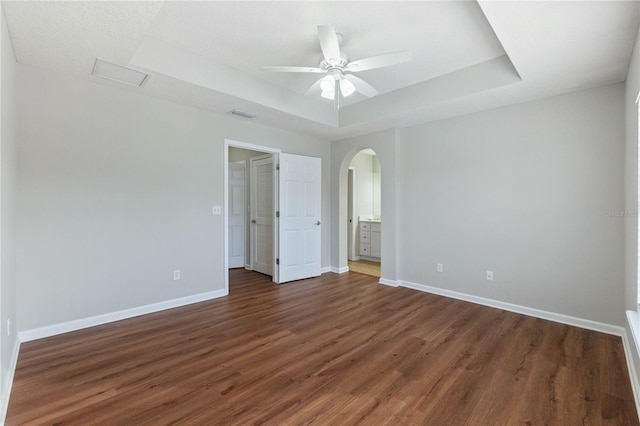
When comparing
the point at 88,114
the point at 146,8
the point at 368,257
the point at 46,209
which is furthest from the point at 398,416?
the point at 368,257

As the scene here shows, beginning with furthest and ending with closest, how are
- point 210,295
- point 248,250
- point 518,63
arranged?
point 248,250 → point 210,295 → point 518,63

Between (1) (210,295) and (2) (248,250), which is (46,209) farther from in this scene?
(2) (248,250)

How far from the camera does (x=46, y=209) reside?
2.80 metres

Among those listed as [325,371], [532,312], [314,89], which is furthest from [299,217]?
[532,312]

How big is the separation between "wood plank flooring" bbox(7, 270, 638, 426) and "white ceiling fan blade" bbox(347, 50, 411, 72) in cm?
243

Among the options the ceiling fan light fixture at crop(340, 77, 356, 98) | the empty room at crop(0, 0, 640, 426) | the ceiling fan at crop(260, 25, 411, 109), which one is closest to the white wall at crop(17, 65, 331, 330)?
the empty room at crop(0, 0, 640, 426)

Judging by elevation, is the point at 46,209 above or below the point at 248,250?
above

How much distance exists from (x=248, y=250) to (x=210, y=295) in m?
2.04

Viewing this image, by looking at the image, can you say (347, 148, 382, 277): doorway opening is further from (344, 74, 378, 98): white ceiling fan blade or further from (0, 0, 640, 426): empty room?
(344, 74, 378, 98): white ceiling fan blade

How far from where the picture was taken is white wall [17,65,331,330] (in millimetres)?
2750

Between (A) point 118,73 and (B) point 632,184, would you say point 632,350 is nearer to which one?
(B) point 632,184

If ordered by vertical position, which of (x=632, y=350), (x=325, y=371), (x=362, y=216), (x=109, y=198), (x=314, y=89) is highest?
(x=314, y=89)

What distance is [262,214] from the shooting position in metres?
5.58

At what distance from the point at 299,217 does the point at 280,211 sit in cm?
41
